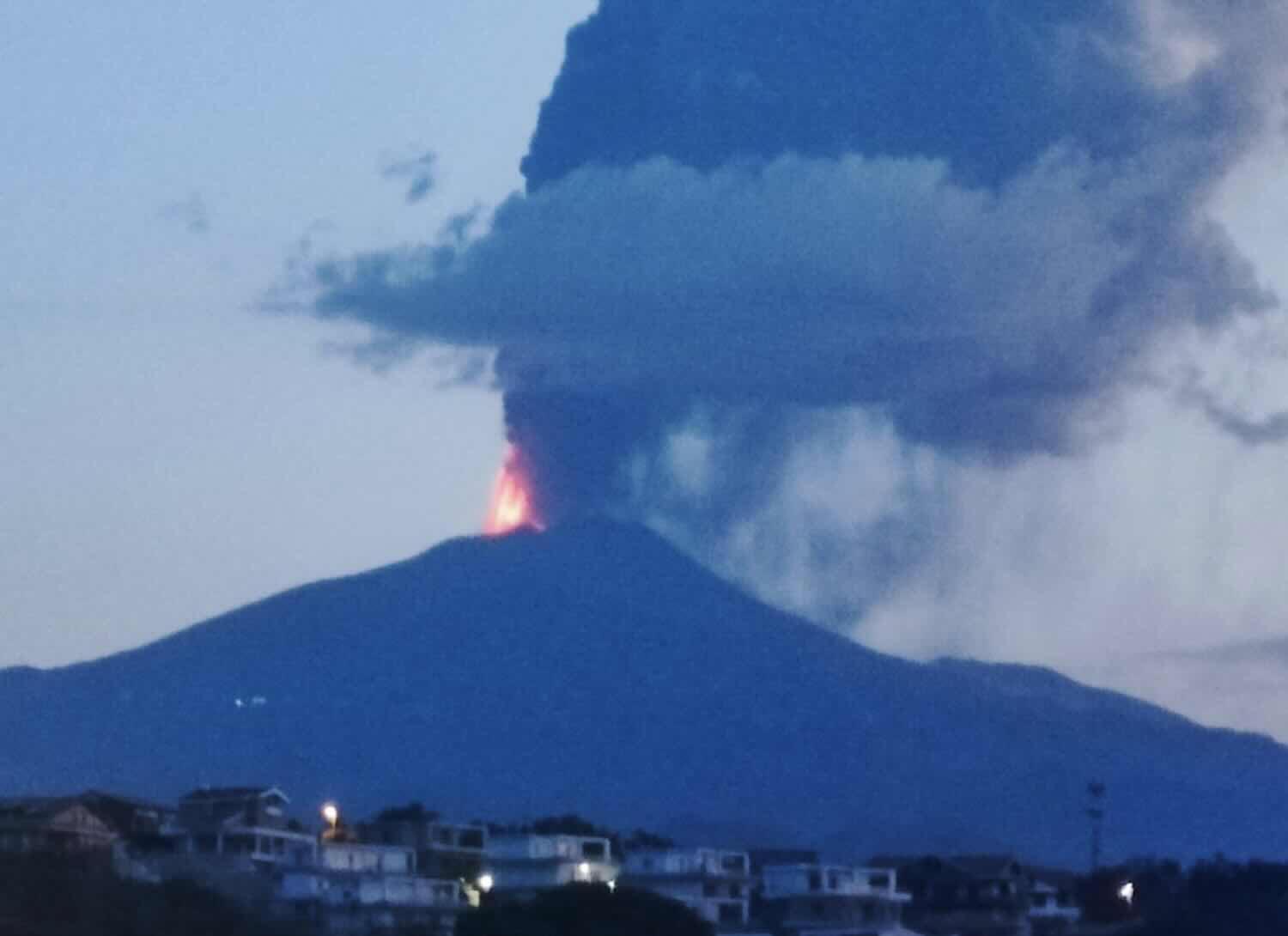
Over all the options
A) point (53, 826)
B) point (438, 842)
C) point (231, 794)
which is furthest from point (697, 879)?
point (53, 826)

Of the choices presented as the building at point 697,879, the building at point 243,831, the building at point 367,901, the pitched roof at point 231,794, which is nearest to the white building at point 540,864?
the building at point 697,879

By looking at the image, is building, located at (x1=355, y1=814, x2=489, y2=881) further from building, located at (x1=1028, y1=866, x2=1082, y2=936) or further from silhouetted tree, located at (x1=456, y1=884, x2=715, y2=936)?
building, located at (x1=1028, y1=866, x2=1082, y2=936)

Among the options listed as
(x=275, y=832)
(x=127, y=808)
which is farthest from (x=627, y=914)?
(x=127, y=808)

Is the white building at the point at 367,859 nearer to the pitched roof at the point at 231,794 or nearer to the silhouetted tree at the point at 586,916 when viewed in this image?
the pitched roof at the point at 231,794

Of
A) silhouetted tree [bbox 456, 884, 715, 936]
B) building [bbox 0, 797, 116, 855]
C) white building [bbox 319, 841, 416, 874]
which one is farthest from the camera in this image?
A: white building [bbox 319, 841, 416, 874]

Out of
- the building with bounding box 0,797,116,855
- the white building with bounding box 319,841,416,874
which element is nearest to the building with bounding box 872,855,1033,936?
the white building with bounding box 319,841,416,874

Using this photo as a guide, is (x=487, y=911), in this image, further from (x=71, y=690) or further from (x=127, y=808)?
(x=71, y=690)

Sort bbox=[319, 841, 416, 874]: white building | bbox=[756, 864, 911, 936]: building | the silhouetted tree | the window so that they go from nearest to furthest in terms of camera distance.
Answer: the silhouetted tree, bbox=[319, 841, 416, 874]: white building, bbox=[756, 864, 911, 936]: building, the window
